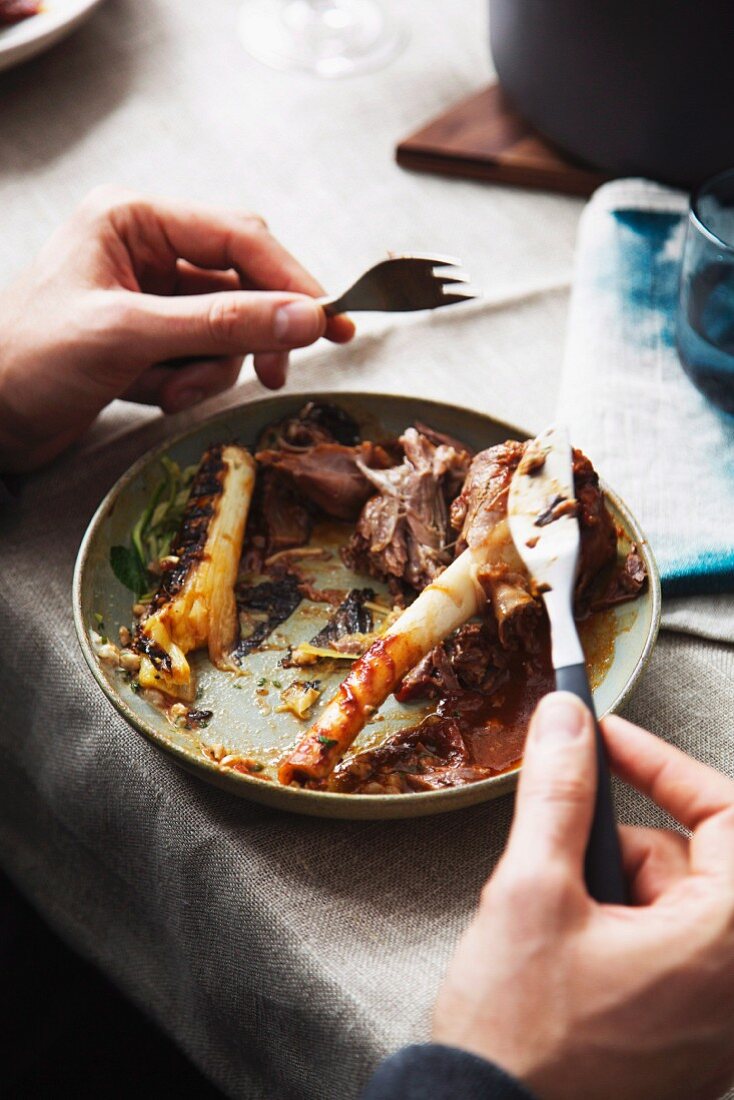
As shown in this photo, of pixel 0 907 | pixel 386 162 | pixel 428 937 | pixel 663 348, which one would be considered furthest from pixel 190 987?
pixel 386 162

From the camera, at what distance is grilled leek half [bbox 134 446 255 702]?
3.71ft

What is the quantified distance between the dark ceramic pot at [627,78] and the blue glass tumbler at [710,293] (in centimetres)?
22

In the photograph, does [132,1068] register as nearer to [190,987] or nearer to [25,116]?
[190,987]

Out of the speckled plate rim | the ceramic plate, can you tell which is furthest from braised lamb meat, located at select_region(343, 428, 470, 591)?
the ceramic plate

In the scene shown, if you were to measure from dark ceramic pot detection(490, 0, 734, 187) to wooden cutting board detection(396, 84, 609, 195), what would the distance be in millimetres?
61

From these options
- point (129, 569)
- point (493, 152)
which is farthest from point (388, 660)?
point (493, 152)

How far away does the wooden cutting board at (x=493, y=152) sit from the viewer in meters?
1.93

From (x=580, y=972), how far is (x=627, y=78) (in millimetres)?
1338

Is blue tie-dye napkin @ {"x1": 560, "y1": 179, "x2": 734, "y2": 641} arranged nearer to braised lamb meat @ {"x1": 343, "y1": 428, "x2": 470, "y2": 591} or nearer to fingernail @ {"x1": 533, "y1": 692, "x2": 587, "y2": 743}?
braised lamb meat @ {"x1": 343, "y1": 428, "x2": 470, "y2": 591}

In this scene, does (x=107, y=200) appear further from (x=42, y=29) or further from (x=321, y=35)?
(x=321, y=35)

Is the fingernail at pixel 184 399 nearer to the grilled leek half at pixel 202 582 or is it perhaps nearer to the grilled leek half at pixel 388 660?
the grilled leek half at pixel 202 582

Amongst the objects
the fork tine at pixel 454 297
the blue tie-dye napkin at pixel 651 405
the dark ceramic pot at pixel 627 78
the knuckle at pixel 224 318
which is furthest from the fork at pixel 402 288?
the dark ceramic pot at pixel 627 78

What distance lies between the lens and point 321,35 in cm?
228

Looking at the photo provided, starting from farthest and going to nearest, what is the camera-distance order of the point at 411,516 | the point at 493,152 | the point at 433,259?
1. the point at 493,152
2. the point at 433,259
3. the point at 411,516
